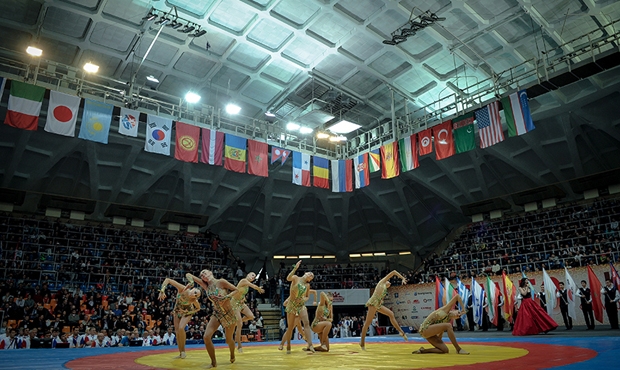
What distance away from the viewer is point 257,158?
81.6 ft

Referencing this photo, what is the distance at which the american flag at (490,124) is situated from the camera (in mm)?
20630

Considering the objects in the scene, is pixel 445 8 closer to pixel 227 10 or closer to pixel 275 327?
pixel 227 10

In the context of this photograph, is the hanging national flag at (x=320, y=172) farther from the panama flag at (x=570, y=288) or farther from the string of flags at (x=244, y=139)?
the panama flag at (x=570, y=288)

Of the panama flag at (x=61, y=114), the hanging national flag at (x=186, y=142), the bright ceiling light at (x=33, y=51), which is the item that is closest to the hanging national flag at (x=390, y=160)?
the hanging national flag at (x=186, y=142)

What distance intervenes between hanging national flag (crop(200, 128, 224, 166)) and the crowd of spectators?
8814 mm

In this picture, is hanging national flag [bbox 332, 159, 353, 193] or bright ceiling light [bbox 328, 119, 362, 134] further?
hanging national flag [bbox 332, 159, 353, 193]

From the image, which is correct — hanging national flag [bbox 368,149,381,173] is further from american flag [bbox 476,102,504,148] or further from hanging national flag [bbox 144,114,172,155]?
hanging national flag [bbox 144,114,172,155]

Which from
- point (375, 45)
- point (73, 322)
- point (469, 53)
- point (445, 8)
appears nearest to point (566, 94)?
point (469, 53)

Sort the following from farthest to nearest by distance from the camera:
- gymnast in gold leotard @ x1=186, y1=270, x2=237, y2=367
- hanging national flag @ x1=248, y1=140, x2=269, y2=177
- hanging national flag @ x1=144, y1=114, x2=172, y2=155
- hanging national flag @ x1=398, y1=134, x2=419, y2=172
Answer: hanging national flag @ x1=248, y1=140, x2=269, y2=177
hanging national flag @ x1=398, y1=134, x2=419, y2=172
hanging national flag @ x1=144, y1=114, x2=172, y2=155
gymnast in gold leotard @ x1=186, y1=270, x2=237, y2=367

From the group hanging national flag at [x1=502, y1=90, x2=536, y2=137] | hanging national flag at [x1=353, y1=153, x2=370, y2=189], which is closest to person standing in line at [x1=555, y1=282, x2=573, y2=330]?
hanging national flag at [x1=502, y1=90, x2=536, y2=137]

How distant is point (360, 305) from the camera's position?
31859 millimetres

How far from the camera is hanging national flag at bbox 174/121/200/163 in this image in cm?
2202

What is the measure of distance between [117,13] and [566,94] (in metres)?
25.0

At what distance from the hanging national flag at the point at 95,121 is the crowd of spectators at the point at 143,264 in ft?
27.5
